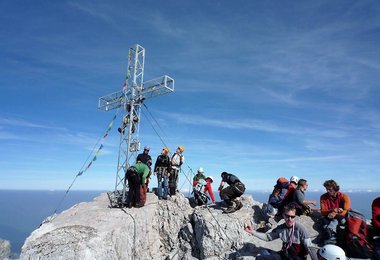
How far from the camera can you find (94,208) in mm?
13852

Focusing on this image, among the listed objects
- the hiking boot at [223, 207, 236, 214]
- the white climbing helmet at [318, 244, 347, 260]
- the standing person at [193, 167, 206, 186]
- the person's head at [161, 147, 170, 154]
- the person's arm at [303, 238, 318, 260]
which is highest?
the person's head at [161, 147, 170, 154]

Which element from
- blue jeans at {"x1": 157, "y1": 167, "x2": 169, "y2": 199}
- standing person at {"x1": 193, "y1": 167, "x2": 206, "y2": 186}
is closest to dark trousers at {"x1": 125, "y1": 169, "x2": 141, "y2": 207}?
blue jeans at {"x1": 157, "y1": 167, "x2": 169, "y2": 199}

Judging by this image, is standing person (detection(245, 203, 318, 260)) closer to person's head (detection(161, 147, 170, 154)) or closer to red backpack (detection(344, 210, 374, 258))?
red backpack (detection(344, 210, 374, 258))

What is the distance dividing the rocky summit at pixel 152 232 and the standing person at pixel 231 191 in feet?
1.35

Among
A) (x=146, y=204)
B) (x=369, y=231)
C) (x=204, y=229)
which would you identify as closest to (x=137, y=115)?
(x=146, y=204)

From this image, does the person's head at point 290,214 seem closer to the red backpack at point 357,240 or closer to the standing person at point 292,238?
the standing person at point 292,238

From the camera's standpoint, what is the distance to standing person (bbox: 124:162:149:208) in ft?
44.3

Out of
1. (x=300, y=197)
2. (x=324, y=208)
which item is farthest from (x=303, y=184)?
(x=324, y=208)

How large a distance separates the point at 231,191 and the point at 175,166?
389 cm

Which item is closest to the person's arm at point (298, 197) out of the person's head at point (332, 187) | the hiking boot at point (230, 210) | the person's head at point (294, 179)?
the person's head at point (294, 179)

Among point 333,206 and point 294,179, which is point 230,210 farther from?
point 333,206

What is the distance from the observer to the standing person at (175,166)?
1555 cm

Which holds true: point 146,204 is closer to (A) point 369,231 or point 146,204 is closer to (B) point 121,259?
(B) point 121,259

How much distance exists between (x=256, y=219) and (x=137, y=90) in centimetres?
1028
